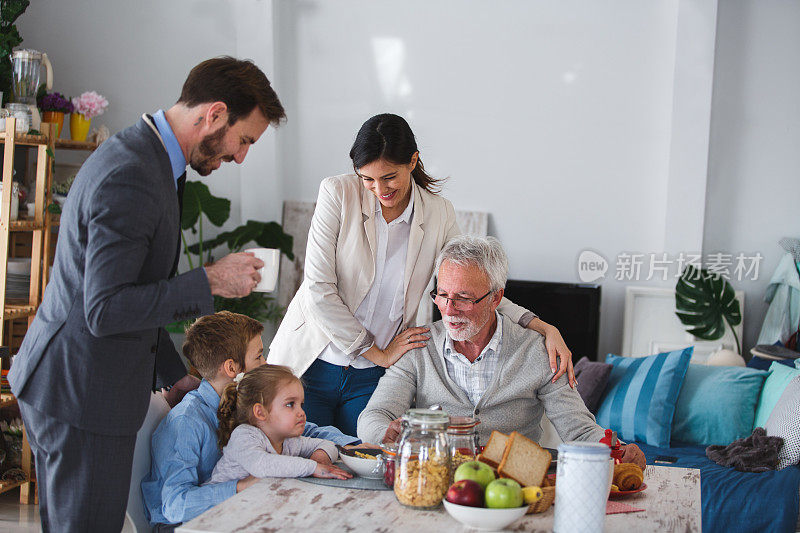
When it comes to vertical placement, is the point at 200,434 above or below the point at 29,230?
below

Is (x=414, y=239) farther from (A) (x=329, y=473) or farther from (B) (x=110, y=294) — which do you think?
(B) (x=110, y=294)

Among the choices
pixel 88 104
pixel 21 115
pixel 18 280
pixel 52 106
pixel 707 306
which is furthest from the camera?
pixel 707 306

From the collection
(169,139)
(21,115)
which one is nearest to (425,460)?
(169,139)

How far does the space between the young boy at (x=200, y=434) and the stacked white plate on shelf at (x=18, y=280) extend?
219 cm

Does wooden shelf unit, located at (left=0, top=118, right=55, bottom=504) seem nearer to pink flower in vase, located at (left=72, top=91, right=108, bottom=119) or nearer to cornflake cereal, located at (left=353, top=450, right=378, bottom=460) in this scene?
pink flower in vase, located at (left=72, top=91, right=108, bottom=119)

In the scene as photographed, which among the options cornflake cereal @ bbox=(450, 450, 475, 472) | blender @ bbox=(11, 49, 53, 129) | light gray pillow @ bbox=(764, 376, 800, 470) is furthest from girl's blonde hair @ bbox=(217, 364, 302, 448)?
blender @ bbox=(11, 49, 53, 129)

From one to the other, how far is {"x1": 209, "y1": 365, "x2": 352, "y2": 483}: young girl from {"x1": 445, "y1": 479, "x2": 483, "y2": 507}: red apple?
1.83 ft

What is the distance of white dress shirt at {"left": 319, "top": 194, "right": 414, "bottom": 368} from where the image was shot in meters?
2.57

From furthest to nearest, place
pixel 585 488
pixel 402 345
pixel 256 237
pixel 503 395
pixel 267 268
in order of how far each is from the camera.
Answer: pixel 256 237, pixel 402 345, pixel 503 395, pixel 267 268, pixel 585 488

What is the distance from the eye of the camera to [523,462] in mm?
1634

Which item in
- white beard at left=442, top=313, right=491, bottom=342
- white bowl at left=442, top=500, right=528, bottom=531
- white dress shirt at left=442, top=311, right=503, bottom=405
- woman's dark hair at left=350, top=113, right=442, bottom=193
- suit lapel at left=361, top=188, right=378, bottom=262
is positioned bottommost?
white bowl at left=442, top=500, right=528, bottom=531

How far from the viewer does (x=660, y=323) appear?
16.1 feet

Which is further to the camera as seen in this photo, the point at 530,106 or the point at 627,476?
the point at 530,106

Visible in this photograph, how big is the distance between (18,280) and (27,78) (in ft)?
3.39
